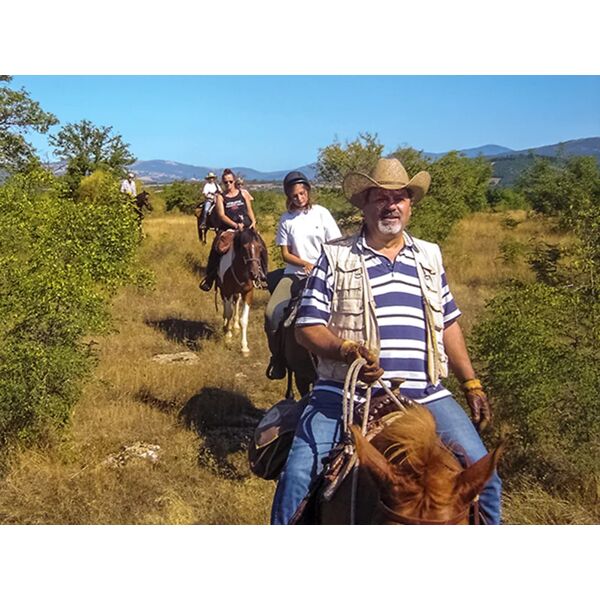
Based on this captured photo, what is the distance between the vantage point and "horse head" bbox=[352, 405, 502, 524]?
2656 mm

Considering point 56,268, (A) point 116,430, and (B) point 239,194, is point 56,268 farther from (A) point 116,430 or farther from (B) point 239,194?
(B) point 239,194

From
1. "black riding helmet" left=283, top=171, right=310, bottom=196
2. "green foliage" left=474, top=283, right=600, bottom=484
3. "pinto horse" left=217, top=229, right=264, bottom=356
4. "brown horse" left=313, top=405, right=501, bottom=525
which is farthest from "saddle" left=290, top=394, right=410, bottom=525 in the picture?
"pinto horse" left=217, top=229, right=264, bottom=356

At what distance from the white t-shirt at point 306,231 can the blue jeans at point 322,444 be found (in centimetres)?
355

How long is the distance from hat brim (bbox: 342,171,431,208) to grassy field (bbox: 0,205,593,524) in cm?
281

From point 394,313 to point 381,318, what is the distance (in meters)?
0.08

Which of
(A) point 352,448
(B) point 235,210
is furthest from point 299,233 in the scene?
(B) point 235,210

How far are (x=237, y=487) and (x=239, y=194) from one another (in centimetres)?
767

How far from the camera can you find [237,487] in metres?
6.23

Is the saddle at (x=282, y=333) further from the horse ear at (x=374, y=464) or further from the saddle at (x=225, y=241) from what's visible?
the saddle at (x=225, y=241)

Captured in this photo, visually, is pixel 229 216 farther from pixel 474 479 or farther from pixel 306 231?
pixel 474 479

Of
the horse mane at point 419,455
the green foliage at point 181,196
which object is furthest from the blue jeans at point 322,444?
the green foliage at point 181,196

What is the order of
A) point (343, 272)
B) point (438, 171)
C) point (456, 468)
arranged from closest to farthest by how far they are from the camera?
point (456, 468) < point (343, 272) < point (438, 171)
